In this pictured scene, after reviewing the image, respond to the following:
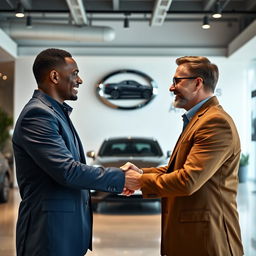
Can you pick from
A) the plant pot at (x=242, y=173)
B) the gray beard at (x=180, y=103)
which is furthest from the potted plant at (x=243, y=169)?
the gray beard at (x=180, y=103)

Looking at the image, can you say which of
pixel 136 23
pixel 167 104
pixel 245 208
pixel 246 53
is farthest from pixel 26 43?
pixel 245 208

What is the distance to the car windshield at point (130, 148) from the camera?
7.94m

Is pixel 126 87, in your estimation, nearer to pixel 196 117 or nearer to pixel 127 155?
pixel 127 155

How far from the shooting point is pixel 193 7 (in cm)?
988

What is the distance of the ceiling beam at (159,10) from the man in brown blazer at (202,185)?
6.25 metres

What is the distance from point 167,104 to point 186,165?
9679 millimetres

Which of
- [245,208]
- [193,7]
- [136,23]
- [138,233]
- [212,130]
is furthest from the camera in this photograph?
[136,23]

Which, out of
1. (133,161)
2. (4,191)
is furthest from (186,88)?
(4,191)

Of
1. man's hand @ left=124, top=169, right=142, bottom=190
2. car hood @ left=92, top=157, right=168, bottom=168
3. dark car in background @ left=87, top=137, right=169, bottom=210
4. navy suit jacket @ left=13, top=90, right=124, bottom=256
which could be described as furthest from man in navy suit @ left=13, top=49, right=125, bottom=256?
car hood @ left=92, top=157, right=168, bottom=168

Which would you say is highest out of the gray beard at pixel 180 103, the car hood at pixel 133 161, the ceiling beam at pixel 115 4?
the ceiling beam at pixel 115 4

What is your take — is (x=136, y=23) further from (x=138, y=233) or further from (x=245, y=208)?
(x=138, y=233)

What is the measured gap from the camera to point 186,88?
211cm

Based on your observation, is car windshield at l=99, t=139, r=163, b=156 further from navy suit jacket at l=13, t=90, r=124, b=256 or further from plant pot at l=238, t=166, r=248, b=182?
navy suit jacket at l=13, t=90, r=124, b=256

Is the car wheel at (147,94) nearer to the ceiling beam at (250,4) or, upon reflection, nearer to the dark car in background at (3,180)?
the ceiling beam at (250,4)
